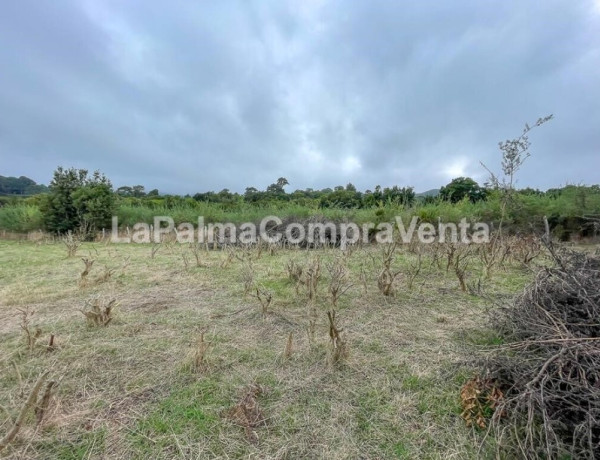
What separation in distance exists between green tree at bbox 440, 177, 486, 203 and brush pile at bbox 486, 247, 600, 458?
10000 mm

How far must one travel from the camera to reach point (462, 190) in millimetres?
12656

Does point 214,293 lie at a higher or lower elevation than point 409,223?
lower

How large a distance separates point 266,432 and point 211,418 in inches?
13.0

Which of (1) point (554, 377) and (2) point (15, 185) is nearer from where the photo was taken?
(1) point (554, 377)

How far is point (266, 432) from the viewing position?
1.61 metres

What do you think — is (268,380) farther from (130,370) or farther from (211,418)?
(130,370)

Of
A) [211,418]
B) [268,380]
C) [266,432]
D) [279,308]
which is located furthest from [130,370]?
[279,308]

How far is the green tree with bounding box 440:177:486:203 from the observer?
11539 mm

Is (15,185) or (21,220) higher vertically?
(15,185)

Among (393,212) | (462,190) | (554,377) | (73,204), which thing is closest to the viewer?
(554,377)

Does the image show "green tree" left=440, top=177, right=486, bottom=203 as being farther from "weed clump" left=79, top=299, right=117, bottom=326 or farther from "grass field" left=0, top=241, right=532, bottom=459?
"weed clump" left=79, top=299, right=117, bottom=326

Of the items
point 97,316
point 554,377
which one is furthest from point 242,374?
point 554,377

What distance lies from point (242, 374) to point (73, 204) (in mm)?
12259

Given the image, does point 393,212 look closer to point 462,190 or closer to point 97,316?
point 462,190
